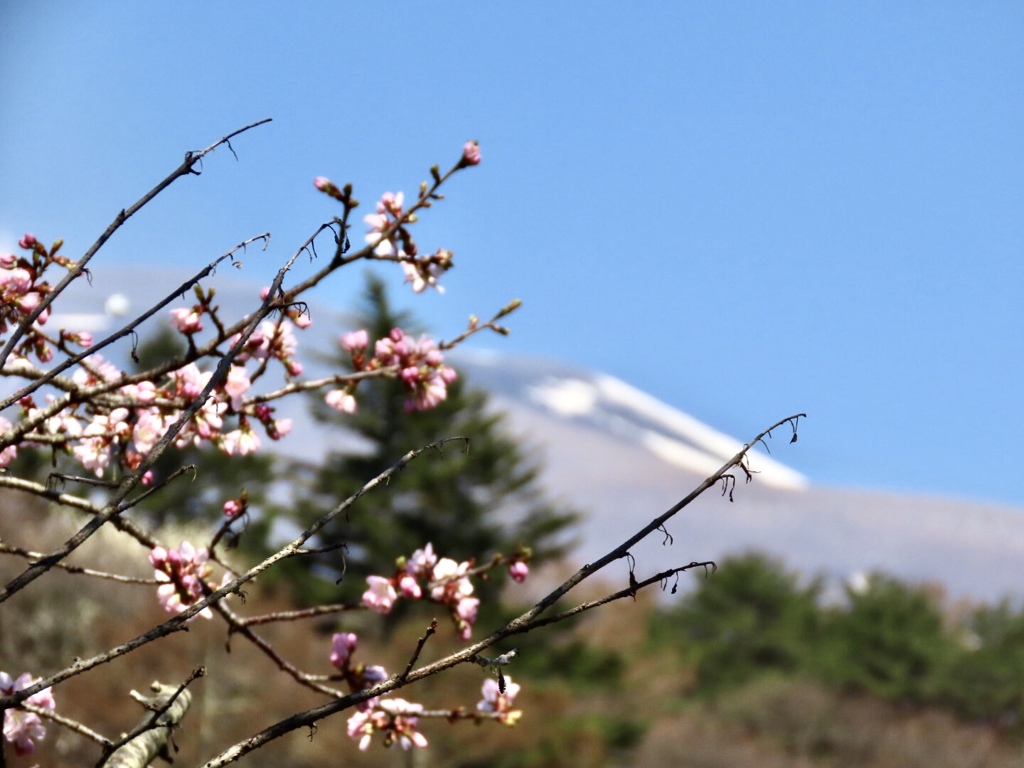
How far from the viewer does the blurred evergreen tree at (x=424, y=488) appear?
37188 millimetres

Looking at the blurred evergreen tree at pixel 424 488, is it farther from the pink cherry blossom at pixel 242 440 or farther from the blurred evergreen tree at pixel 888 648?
the pink cherry blossom at pixel 242 440

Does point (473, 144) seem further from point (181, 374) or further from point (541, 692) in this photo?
point (541, 692)

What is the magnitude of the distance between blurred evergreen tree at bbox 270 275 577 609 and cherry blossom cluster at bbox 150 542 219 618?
108 feet

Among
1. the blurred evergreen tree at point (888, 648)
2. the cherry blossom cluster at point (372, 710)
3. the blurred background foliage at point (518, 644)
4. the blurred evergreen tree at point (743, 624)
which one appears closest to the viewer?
the cherry blossom cluster at point (372, 710)

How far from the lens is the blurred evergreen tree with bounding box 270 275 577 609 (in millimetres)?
37188

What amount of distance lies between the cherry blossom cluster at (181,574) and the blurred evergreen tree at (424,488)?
3299 cm

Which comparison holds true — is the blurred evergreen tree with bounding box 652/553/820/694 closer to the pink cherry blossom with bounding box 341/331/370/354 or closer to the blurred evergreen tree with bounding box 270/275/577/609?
the blurred evergreen tree with bounding box 270/275/577/609

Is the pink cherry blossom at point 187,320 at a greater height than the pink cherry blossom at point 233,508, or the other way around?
the pink cherry blossom at point 187,320

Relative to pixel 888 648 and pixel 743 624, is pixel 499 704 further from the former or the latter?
pixel 743 624

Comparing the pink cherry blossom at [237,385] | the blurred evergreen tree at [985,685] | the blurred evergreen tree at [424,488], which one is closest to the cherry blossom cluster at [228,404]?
the pink cherry blossom at [237,385]

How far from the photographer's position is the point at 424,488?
125 feet

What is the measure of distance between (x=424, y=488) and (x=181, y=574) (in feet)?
114

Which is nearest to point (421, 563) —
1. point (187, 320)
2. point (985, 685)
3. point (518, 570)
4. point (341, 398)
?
point (518, 570)

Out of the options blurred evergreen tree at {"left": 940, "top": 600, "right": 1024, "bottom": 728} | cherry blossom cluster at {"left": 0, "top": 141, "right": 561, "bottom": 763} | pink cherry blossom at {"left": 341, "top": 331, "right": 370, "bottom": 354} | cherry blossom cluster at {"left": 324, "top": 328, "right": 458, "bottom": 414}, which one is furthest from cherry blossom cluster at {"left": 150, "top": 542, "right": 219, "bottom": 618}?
blurred evergreen tree at {"left": 940, "top": 600, "right": 1024, "bottom": 728}
